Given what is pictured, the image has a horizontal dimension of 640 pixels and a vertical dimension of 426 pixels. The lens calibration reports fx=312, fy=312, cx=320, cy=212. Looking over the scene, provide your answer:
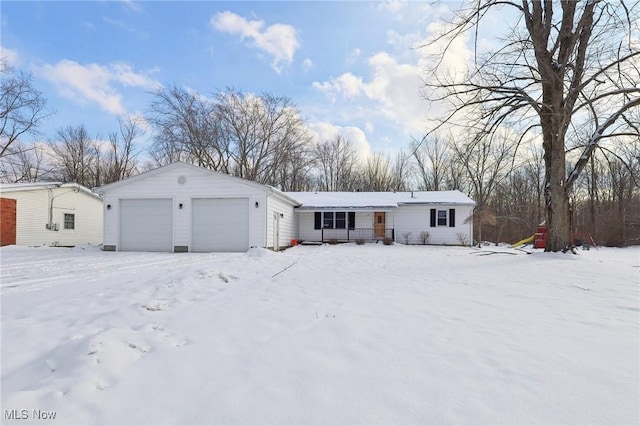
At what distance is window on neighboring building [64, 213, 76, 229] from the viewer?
17539mm

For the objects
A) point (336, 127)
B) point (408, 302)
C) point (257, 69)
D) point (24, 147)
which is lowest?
point (408, 302)

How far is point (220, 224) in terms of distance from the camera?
13.4m

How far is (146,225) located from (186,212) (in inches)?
77.7

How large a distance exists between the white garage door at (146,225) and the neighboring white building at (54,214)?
597 cm

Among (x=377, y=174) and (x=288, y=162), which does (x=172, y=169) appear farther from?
(x=377, y=174)

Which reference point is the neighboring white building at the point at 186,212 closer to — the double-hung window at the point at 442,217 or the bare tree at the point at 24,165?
the double-hung window at the point at 442,217

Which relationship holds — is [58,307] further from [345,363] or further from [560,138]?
[560,138]

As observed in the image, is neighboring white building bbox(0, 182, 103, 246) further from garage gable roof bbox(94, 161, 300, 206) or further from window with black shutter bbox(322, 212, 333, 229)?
window with black shutter bbox(322, 212, 333, 229)

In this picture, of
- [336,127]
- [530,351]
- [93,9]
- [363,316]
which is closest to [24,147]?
[93,9]

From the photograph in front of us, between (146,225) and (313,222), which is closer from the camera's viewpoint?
(146,225)

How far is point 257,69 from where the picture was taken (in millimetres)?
15648

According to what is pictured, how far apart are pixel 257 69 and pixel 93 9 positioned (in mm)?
6850

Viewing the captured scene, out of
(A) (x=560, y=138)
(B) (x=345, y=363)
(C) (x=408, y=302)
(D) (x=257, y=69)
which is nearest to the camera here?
(B) (x=345, y=363)

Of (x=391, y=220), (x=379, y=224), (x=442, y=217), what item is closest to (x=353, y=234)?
(x=379, y=224)
